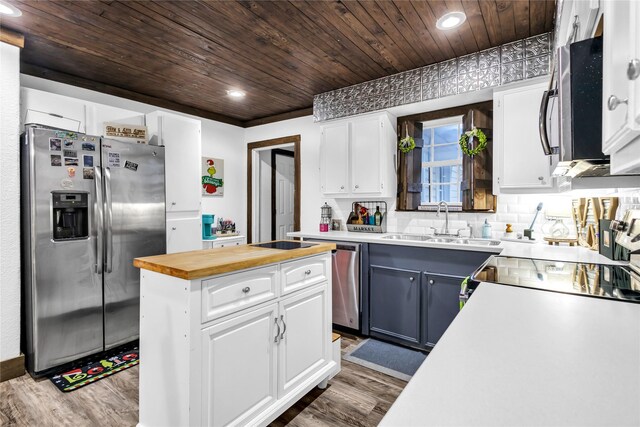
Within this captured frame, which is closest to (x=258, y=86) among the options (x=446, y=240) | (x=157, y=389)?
(x=446, y=240)

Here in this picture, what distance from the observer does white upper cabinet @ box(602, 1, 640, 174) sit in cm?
61

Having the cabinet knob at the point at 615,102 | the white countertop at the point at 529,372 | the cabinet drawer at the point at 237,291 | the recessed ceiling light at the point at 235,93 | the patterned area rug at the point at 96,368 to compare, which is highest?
the recessed ceiling light at the point at 235,93

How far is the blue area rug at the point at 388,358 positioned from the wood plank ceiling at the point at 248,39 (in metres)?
2.47

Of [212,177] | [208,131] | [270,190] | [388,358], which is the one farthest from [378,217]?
[208,131]

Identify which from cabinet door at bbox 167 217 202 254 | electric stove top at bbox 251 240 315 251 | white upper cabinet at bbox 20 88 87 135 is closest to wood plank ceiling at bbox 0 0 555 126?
white upper cabinet at bbox 20 88 87 135

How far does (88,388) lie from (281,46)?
290 cm

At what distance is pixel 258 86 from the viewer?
360 centimetres

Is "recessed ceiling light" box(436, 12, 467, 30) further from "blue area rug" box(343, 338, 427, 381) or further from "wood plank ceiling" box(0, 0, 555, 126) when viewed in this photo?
"blue area rug" box(343, 338, 427, 381)

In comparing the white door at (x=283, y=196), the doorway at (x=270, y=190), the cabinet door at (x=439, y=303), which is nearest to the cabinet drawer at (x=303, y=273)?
the cabinet door at (x=439, y=303)

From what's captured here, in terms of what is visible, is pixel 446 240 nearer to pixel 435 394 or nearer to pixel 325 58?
pixel 325 58

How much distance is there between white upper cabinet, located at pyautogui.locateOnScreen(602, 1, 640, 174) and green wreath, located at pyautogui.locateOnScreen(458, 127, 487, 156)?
2.36 metres

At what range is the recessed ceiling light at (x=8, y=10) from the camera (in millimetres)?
2121

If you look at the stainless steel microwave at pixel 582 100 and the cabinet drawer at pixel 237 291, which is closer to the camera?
the stainless steel microwave at pixel 582 100

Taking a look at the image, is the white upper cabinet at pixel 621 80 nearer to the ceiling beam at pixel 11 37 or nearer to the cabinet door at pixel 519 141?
the cabinet door at pixel 519 141
